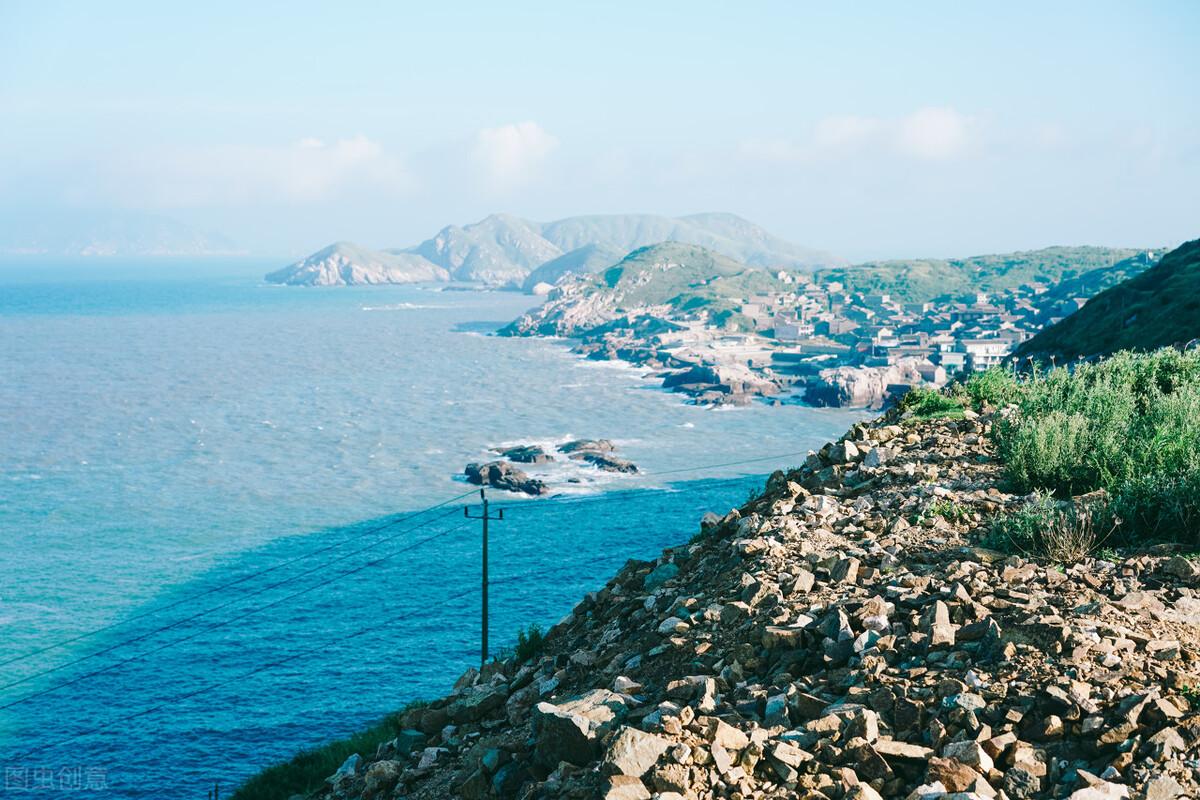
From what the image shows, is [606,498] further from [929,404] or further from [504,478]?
[929,404]

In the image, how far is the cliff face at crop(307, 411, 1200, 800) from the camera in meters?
7.51

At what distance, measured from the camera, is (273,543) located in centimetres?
7062

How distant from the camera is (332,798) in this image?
44.4 feet

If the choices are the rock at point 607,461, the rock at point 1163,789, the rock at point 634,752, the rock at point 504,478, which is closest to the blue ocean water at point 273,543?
the rock at point 504,478

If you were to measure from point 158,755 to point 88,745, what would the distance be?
400 centimetres

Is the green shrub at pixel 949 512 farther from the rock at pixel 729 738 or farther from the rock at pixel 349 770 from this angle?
the rock at pixel 349 770

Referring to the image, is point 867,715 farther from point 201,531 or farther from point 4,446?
point 4,446

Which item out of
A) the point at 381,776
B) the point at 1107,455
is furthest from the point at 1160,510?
the point at 381,776

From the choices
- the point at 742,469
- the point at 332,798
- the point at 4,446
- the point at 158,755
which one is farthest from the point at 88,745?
the point at 4,446

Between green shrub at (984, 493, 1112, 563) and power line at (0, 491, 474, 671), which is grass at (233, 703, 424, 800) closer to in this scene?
green shrub at (984, 493, 1112, 563)

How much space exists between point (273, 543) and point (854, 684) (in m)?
67.4

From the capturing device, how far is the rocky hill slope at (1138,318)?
64.4 meters

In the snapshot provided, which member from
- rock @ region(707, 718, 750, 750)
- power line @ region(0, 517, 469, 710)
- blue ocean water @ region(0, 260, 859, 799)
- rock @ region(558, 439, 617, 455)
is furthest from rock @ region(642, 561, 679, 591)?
rock @ region(558, 439, 617, 455)

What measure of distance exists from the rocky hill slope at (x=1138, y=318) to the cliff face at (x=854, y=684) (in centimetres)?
4915
